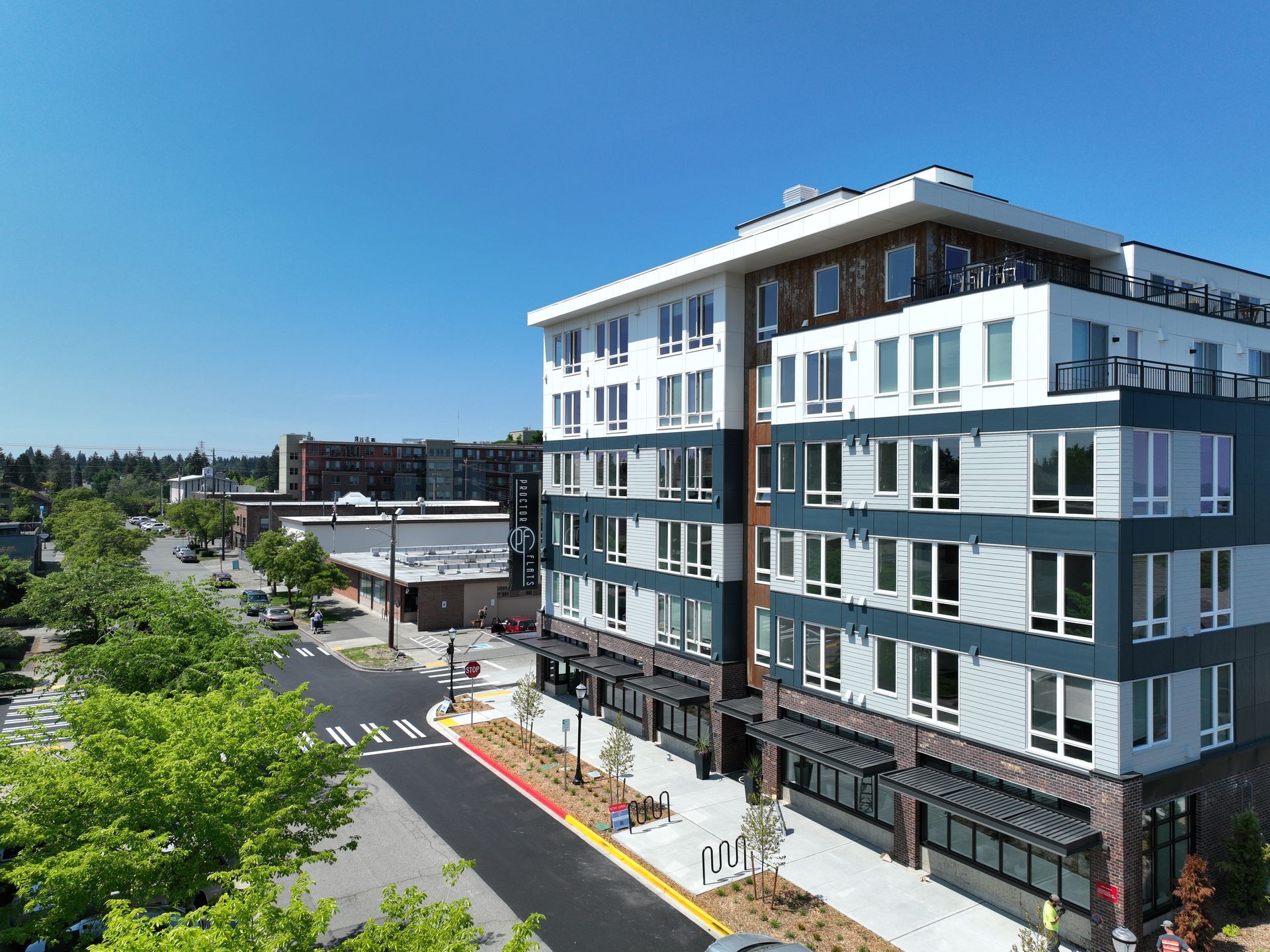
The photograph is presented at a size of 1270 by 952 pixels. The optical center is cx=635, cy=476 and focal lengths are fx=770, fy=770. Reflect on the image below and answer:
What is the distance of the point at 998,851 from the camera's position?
18.6m

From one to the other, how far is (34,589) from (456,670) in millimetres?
21353

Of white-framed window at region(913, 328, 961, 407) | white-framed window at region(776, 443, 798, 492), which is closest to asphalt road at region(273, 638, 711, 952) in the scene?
white-framed window at region(776, 443, 798, 492)

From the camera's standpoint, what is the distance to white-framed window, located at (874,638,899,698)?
2111 cm

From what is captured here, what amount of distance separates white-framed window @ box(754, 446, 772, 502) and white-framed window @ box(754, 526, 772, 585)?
1.09m

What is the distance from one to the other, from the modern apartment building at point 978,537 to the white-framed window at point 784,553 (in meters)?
0.09

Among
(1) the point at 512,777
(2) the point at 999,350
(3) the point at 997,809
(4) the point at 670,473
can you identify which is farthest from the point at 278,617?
(2) the point at 999,350

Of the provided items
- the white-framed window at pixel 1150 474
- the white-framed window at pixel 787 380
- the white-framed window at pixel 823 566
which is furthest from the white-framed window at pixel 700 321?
the white-framed window at pixel 1150 474

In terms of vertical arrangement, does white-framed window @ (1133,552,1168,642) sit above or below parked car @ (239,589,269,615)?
above

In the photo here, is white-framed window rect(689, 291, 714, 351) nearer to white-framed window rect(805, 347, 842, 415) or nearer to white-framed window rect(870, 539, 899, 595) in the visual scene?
white-framed window rect(805, 347, 842, 415)

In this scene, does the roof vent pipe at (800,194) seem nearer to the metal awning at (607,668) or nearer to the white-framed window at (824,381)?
the white-framed window at (824,381)

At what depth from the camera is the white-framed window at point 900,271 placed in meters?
22.0

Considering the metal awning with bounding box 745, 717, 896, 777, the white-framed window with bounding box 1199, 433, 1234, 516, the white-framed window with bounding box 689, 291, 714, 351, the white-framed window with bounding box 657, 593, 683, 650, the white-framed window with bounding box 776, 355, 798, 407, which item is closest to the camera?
the white-framed window with bounding box 1199, 433, 1234, 516

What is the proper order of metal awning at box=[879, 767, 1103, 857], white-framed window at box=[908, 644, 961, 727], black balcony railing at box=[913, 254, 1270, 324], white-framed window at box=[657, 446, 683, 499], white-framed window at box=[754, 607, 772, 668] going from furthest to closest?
white-framed window at box=[657, 446, 683, 499]
white-framed window at box=[754, 607, 772, 668]
black balcony railing at box=[913, 254, 1270, 324]
white-framed window at box=[908, 644, 961, 727]
metal awning at box=[879, 767, 1103, 857]

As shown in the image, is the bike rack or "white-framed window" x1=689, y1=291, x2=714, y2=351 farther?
"white-framed window" x1=689, y1=291, x2=714, y2=351
